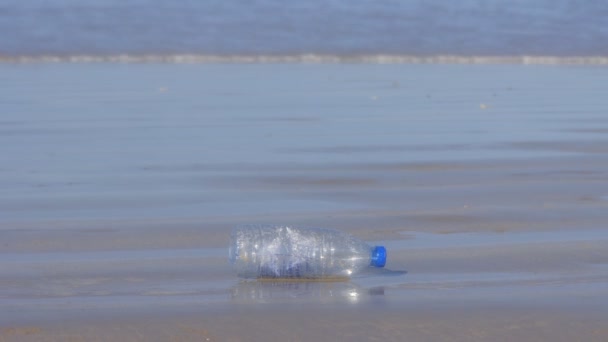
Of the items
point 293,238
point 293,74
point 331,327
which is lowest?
point 331,327

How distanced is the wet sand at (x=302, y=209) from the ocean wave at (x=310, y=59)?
467 centimetres

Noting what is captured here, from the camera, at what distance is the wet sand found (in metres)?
3.32

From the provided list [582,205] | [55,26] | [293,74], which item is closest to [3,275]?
[582,205]

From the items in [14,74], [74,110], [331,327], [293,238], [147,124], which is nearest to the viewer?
[331,327]

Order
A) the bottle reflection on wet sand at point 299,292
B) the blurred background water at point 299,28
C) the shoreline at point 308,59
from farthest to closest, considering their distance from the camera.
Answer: the blurred background water at point 299,28 → the shoreline at point 308,59 → the bottle reflection on wet sand at point 299,292

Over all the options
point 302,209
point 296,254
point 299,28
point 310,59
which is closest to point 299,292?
point 296,254

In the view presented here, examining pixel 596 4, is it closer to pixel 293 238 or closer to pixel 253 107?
pixel 253 107

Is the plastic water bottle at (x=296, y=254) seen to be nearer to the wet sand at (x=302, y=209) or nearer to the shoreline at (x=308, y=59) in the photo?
the wet sand at (x=302, y=209)

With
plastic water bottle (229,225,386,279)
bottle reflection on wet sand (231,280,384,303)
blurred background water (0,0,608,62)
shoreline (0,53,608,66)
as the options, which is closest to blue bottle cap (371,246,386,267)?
plastic water bottle (229,225,386,279)

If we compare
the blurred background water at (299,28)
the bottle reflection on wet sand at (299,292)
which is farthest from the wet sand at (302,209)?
the blurred background water at (299,28)

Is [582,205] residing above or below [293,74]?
below

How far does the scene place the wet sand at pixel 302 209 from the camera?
131 inches

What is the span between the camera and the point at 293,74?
1202cm

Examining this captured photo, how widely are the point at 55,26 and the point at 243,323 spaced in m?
14.7
